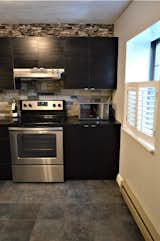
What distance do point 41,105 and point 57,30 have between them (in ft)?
4.11

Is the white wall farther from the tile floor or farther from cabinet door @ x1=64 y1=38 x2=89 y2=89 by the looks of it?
cabinet door @ x1=64 y1=38 x2=89 y2=89

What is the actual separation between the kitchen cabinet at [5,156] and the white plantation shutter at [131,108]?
174 centimetres

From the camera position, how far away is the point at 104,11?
8.33 ft

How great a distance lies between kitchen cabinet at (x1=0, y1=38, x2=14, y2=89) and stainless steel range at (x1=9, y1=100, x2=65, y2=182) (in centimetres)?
63

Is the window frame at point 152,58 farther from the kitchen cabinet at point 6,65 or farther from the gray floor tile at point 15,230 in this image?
the gray floor tile at point 15,230

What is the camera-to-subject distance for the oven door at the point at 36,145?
2768 millimetres

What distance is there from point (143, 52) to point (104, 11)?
76 cm

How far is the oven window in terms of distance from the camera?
2805 mm

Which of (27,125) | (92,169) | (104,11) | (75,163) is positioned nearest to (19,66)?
(27,125)

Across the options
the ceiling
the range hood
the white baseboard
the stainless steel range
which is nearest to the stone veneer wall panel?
the ceiling

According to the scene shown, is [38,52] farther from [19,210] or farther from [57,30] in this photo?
[19,210]

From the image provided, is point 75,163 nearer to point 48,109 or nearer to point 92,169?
point 92,169

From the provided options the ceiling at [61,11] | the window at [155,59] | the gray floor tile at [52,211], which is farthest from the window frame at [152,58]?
the gray floor tile at [52,211]


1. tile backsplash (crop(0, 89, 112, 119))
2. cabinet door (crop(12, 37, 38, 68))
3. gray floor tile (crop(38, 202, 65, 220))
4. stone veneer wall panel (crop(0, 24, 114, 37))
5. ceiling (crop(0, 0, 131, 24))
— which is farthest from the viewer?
tile backsplash (crop(0, 89, 112, 119))
